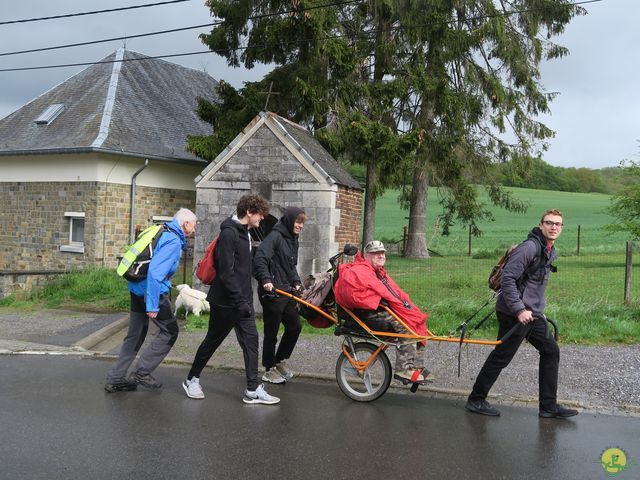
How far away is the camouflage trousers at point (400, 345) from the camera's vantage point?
6719mm

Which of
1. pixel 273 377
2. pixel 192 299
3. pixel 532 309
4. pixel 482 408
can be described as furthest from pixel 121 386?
pixel 192 299

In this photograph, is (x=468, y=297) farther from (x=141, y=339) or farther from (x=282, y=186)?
(x=141, y=339)

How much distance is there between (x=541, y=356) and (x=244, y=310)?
8.96ft

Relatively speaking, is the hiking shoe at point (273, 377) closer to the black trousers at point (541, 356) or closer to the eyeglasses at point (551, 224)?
the black trousers at point (541, 356)

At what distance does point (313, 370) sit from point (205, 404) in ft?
6.22

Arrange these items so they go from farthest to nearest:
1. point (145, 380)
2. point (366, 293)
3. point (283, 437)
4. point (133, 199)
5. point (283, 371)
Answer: point (133, 199), point (283, 371), point (145, 380), point (366, 293), point (283, 437)

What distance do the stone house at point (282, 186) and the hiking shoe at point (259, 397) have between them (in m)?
5.75

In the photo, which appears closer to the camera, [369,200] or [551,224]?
[551,224]

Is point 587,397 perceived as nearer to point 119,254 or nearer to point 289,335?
point 289,335

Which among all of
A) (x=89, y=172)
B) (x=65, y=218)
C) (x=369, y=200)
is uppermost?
(x=89, y=172)

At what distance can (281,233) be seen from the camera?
748 centimetres

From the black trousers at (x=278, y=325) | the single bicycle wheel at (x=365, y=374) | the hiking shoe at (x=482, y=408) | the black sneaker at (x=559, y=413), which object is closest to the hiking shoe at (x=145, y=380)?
the black trousers at (x=278, y=325)

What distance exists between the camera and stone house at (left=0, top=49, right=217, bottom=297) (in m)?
19.4

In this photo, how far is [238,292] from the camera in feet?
21.8
